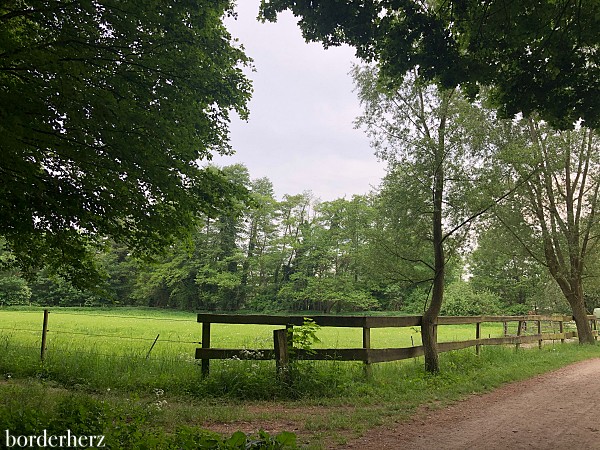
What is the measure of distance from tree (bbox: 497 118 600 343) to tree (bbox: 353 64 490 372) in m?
6.47

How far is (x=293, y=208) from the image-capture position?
5897cm

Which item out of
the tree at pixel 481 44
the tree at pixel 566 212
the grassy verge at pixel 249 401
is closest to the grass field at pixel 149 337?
the grassy verge at pixel 249 401

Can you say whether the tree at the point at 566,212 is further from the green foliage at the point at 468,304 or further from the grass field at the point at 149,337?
the green foliage at the point at 468,304

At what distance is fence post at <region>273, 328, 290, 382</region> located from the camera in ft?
21.3

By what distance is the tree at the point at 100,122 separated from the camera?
14.6 ft

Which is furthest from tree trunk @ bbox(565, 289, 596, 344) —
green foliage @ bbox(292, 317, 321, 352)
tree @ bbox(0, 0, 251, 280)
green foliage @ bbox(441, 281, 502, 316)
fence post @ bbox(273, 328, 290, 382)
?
green foliage @ bbox(441, 281, 502, 316)

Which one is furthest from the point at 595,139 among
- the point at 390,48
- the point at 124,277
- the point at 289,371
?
the point at 124,277

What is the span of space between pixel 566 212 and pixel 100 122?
17.7 m

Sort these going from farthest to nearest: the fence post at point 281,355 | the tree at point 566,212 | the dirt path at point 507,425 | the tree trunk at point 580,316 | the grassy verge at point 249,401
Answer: the tree trunk at point 580,316 < the tree at point 566,212 < the fence post at point 281,355 < the dirt path at point 507,425 < the grassy verge at point 249,401

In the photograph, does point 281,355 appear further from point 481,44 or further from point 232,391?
point 481,44

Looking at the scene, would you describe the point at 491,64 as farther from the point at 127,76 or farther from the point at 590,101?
the point at 127,76

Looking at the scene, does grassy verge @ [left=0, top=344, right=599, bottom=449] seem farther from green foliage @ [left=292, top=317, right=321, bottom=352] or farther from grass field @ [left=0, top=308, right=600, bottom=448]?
green foliage @ [left=292, top=317, right=321, bottom=352]

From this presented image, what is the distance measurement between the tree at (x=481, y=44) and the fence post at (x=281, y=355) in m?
4.21

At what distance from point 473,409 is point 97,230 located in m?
6.13
